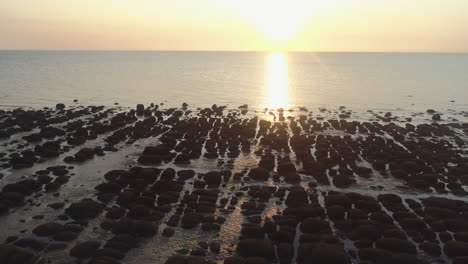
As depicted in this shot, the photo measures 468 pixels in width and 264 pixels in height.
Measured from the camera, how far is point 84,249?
2581 cm

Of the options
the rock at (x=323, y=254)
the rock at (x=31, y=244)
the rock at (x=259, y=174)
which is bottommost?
the rock at (x=31, y=244)

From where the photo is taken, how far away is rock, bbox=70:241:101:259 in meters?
25.5

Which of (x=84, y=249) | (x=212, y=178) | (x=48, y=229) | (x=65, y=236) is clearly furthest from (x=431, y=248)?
(x=48, y=229)

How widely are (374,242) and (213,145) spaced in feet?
103

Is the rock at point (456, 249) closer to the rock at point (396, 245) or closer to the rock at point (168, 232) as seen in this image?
the rock at point (396, 245)

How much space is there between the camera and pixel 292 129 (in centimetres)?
6756

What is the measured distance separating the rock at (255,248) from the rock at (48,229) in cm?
1531

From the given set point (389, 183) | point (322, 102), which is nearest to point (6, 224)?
point (389, 183)

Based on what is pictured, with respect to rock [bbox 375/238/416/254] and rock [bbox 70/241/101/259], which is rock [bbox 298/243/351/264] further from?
rock [bbox 70/241/101/259]

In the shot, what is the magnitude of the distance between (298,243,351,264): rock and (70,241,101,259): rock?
623 inches

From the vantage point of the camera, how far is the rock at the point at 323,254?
2450 centimetres

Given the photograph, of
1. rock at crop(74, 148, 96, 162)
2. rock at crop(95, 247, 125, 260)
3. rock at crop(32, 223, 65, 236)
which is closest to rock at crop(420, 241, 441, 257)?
rock at crop(95, 247, 125, 260)

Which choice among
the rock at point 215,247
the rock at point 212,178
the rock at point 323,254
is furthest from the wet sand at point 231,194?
the rock at point 215,247

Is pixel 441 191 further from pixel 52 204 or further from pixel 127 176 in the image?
pixel 52 204
